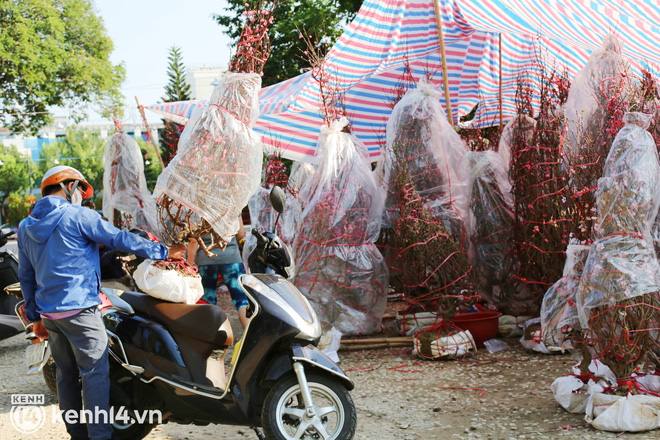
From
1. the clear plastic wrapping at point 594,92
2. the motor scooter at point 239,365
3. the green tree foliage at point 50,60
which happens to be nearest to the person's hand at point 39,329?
the motor scooter at point 239,365

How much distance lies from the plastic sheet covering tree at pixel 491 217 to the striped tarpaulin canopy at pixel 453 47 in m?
1.04

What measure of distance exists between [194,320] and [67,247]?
0.70 meters

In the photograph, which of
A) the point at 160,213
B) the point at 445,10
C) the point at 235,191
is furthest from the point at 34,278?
the point at 445,10

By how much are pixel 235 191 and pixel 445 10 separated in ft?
12.7

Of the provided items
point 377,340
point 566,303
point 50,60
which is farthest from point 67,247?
point 50,60

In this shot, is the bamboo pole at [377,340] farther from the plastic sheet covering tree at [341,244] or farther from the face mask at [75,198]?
the face mask at [75,198]

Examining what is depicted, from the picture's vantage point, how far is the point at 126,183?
314 inches

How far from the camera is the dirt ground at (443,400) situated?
348cm

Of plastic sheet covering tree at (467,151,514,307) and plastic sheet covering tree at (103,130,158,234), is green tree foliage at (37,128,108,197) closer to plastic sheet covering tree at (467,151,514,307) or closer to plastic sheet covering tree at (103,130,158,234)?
plastic sheet covering tree at (103,130,158,234)

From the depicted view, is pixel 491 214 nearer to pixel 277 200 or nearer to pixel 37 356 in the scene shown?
pixel 277 200

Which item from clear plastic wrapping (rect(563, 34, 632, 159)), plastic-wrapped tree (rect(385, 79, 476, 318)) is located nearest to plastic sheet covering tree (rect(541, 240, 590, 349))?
clear plastic wrapping (rect(563, 34, 632, 159))

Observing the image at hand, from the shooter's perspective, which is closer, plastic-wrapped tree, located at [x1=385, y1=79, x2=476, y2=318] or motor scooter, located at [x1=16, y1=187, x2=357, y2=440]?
motor scooter, located at [x1=16, y1=187, x2=357, y2=440]

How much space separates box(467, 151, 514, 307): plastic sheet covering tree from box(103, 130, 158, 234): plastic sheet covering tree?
4015mm

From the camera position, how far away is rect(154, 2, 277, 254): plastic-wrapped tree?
344 centimetres
